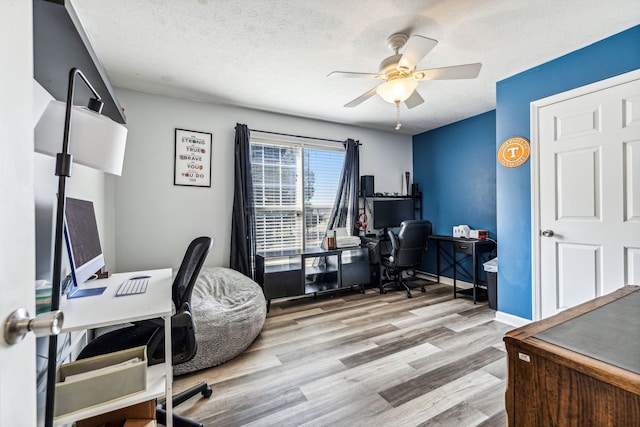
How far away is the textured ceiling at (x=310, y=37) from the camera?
177 centimetres

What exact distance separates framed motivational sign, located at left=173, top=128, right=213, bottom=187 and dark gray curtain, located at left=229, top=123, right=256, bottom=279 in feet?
1.10

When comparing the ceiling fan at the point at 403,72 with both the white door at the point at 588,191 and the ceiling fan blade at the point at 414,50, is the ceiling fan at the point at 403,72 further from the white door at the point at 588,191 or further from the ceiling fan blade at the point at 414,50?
the white door at the point at 588,191

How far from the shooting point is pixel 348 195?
13.7ft

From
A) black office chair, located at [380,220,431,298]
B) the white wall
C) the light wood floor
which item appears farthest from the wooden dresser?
the white wall

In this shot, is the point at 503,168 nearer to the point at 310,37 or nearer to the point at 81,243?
the point at 310,37

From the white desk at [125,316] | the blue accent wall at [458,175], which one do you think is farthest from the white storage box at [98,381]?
the blue accent wall at [458,175]

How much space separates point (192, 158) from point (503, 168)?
11.1 feet

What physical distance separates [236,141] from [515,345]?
329 centimetres

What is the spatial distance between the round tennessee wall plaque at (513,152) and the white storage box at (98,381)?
10.7 feet

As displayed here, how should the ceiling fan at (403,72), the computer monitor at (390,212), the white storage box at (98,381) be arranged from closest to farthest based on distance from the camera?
1. the white storage box at (98,381)
2. the ceiling fan at (403,72)
3. the computer monitor at (390,212)

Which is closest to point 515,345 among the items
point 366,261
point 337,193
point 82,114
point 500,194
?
point 82,114

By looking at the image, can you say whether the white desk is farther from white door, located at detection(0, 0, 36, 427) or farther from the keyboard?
white door, located at detection(0, 0, 36, 427)

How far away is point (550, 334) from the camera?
81cm

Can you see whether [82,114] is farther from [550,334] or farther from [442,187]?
[442,187]
